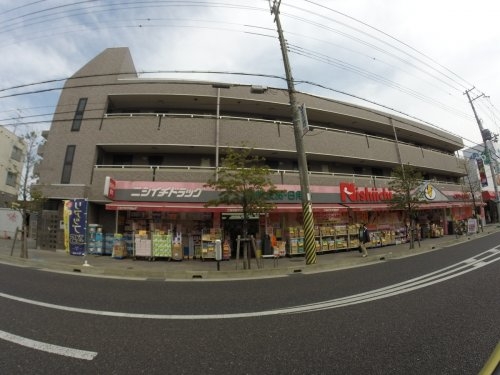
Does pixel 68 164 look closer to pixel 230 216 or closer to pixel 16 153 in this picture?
pixel 230 216

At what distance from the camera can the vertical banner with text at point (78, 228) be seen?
1364 centimetres

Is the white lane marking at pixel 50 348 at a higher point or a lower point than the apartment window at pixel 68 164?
lower

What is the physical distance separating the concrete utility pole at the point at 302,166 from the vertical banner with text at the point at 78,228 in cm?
1063

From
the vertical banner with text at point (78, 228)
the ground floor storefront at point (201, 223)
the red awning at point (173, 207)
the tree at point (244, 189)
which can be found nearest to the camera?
the tree at point (244, 189)

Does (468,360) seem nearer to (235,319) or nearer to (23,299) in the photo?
(235,319)

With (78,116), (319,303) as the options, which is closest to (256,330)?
(319,303)

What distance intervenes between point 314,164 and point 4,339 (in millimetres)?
19625

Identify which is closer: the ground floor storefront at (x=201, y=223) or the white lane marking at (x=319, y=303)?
the white lane marking at (x=319, y=303)

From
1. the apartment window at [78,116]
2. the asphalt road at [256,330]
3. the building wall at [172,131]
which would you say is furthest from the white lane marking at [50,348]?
the apartment window at [78,116]

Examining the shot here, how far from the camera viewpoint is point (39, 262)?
1191cm

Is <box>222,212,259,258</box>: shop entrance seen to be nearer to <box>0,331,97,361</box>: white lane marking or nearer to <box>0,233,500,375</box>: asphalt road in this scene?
<box>0,233,500,375</box>: asphalt road

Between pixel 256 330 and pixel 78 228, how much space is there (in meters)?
13.3

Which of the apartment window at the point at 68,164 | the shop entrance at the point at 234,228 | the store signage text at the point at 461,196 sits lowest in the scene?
the shop entrance at the point at 234,228

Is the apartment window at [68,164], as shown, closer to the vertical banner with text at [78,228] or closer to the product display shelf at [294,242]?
the vertical banner with text at [78,228]
